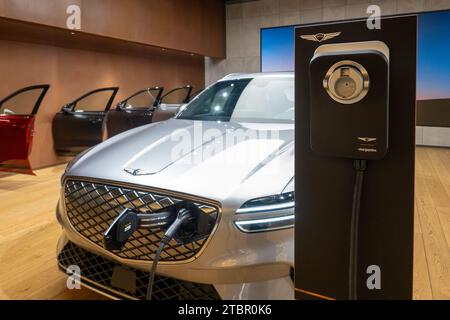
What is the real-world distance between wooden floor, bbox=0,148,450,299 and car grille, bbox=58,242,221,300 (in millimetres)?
276

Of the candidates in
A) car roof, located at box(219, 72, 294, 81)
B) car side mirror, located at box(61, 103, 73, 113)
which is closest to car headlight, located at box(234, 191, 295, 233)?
car roof, located at box(219, 72, 294, 81)

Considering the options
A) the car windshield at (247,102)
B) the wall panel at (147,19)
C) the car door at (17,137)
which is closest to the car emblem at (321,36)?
the car windshield at (247,102)

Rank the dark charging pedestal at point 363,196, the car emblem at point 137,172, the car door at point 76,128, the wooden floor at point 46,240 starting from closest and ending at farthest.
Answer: the dark charging pedestal at point 363,196, the car emblem at point 137,172, the wooden floor at point 46,240, the car door at point 76,128

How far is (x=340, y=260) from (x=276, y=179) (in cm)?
49

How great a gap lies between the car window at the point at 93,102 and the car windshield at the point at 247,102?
341cm

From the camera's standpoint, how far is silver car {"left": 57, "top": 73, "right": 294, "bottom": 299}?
1158mm

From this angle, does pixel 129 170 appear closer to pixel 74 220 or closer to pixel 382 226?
pixel 74 220

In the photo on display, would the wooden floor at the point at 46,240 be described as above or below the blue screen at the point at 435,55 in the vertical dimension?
below

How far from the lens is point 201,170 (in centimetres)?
134

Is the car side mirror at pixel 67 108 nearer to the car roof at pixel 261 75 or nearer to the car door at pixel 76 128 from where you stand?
the car door at pixel 76 128

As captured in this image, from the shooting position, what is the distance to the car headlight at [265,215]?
1169 millimetres

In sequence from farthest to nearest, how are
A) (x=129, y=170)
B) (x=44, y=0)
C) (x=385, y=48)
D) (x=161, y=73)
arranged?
(x=161, y=73) → (x=44, y=0) → (x=129, y=170) → (x=385, y=48)

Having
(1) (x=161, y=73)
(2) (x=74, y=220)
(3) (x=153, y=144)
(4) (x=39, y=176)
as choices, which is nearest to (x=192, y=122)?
(3) (x=153, y=144)

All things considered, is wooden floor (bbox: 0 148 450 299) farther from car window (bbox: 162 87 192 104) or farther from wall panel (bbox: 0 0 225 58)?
car window (bbox: 162 87 192 104)
